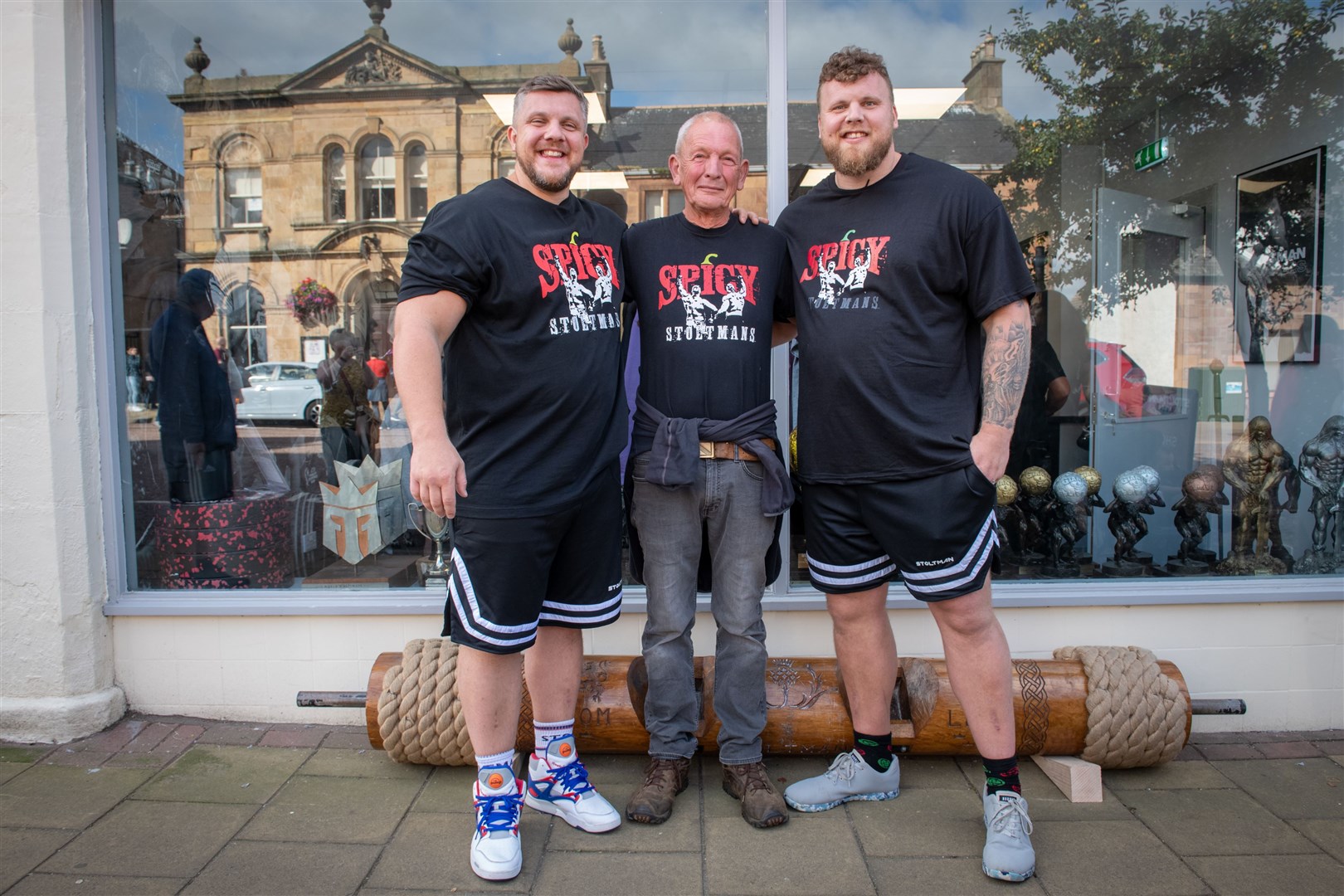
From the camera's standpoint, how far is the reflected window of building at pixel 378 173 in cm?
438

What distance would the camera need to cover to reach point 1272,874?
2193mm

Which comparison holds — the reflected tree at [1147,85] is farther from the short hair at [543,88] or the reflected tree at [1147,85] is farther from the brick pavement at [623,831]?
the short hair at [543,88]

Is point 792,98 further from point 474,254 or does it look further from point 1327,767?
point 1327,767

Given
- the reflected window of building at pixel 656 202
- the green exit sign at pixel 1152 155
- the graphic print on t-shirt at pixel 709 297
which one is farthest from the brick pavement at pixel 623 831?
the green exit sign at pixel 1152 155

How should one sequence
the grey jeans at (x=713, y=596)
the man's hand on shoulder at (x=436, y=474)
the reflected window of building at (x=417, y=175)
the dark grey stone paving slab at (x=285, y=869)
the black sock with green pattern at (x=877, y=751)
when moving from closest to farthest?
the man's hand on shoulder at (x=436, y=474)
the dark grey stone paving slab at (x=285, y=869)
the grey jeans at (x=713, y=596)
the black sock with green pattern at (x=877, y=751)
the reflected window of building at (x=417, y=175)

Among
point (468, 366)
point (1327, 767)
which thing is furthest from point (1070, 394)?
point (468, 366)

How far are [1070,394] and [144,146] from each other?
437 centimetres

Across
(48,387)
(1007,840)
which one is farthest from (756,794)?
(48,387)

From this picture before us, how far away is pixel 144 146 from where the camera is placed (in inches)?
142

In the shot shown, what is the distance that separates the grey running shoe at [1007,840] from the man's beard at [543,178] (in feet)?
6.62

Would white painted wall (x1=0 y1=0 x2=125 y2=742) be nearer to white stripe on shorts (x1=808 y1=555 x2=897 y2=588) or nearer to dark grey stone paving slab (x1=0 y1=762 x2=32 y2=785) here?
dark grey stone paving slab (x1=0 y1=762 x2=32 y2=785)

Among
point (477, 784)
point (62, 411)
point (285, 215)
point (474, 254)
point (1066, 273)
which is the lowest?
point (477, 784)

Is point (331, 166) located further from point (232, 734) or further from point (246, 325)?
point (232, 734)

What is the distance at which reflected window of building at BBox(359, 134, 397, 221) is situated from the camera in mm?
4379
